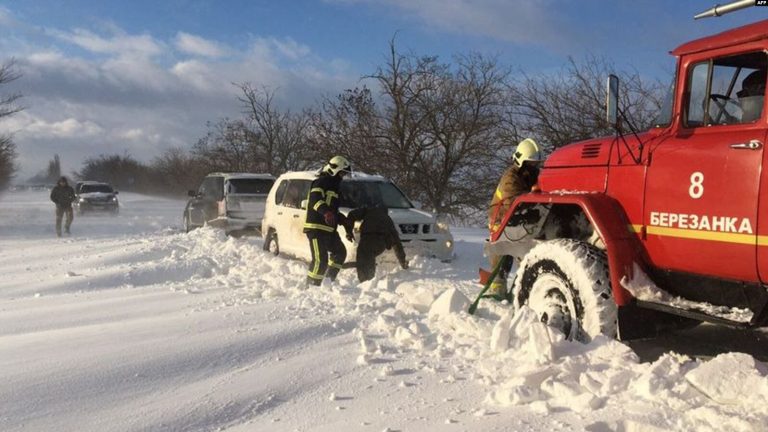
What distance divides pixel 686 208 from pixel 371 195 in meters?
6.64

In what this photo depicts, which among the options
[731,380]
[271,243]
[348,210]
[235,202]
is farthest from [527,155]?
[235,202]

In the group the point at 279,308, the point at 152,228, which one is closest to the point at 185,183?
the point at 152,228

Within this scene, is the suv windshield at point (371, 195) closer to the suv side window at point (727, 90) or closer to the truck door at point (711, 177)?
the truck door at point (711, 177)

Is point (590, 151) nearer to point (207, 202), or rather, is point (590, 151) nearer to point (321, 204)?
point (321, 204)

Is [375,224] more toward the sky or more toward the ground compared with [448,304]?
more toward the sky

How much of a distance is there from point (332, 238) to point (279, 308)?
2218 mm

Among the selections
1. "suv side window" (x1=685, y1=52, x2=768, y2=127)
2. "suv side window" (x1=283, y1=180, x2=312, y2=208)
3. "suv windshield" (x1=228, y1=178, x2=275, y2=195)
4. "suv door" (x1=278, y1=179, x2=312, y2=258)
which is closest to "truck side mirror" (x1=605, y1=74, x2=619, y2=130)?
"suv side window" (x1=685, y1=52, x2=768, y2=127)

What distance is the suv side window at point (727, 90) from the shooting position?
3604mm

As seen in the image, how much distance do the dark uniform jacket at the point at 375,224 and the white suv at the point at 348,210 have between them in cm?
38

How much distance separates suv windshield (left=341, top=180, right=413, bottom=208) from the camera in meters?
9.78

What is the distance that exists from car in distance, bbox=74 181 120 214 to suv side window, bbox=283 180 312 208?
21.6 meters

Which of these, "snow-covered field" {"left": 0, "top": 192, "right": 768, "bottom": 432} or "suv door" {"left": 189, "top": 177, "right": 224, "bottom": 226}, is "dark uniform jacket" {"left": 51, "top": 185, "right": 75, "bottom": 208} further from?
"snow-covered field" {"left": 0, "top": 192, "right": 768, "bottom": 432}

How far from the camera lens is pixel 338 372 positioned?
402cm

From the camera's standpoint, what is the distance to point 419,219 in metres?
9.48
